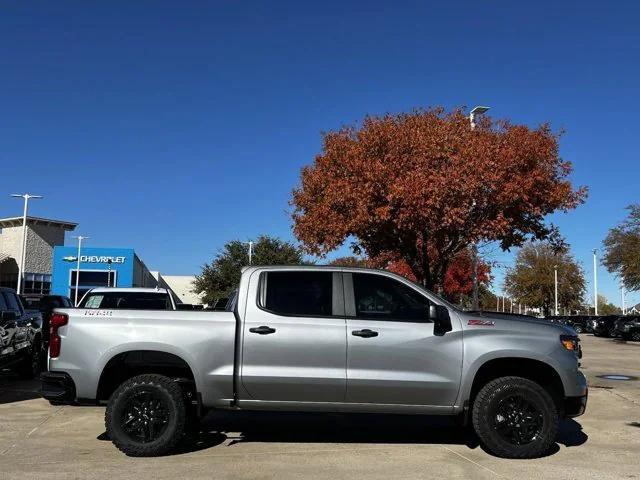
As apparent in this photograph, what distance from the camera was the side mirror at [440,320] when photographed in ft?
22.0

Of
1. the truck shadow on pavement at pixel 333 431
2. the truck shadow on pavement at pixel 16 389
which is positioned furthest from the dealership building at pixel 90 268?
the truck shadow on pavement at pixel 333 431

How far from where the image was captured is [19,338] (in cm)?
1220

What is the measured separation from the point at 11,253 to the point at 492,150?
73093 millimetres

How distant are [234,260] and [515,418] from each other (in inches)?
2090

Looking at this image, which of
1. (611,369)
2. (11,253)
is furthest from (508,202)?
(11,253)

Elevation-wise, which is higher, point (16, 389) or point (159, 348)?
point (159, 348)

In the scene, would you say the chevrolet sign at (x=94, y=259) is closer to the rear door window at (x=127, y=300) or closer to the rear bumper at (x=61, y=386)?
the rear door window at (x=127, y=300)

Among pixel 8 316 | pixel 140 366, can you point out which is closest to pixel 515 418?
pixel 140 366

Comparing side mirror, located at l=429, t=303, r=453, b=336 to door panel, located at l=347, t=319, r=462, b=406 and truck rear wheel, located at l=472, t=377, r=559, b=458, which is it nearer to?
door panel, located at l=347, t=319, r=462, b=406

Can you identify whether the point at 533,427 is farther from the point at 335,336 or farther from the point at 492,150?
the point at 492,150

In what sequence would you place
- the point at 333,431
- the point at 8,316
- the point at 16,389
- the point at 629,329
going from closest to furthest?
the point at 333,431, the point at 8,316, the point at 16,389, the point at 629,329

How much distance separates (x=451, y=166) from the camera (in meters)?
14.5

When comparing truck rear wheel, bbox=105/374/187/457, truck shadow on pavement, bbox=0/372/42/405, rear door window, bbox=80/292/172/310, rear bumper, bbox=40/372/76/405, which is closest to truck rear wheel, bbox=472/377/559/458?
truck rear wheel, bbox=105/374/187/457

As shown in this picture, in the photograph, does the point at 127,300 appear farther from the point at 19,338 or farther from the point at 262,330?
the point at 262,330
